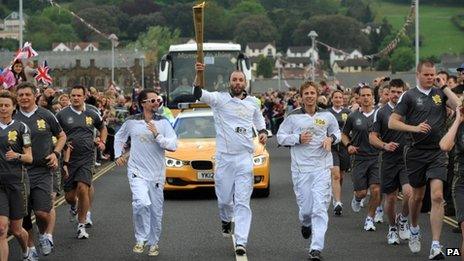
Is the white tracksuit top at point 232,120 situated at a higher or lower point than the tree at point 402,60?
higher

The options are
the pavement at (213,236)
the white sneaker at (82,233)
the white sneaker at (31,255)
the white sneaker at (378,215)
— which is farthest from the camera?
the white sneaker at (378,215)

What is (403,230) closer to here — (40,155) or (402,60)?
(40,155)

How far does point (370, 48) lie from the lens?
19062 cm

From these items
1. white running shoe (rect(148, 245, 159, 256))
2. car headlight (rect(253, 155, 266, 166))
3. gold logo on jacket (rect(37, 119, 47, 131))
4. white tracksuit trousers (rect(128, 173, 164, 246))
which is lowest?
car headlight (rect(253, 155, 266, 166))

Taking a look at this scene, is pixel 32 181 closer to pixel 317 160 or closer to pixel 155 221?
pixel 155 221

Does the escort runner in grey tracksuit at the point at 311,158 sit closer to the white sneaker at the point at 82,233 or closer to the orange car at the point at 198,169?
the white sneaker at the point at 82,233

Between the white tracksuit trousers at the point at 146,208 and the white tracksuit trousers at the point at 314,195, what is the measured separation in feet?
5.24

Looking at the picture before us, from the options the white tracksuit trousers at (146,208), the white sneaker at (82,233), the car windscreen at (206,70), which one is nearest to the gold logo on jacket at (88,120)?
the white sneaker at (82,233)

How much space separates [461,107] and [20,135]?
4.44m

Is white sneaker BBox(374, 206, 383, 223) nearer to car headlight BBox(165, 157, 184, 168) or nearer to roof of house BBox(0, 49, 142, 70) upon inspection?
car headlight BBox(165, 157, 184, 168)

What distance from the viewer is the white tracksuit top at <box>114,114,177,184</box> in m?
13.6

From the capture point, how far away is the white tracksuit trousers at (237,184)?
13.6 metres

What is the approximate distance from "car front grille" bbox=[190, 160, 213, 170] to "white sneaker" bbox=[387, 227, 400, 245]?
20.7 feet

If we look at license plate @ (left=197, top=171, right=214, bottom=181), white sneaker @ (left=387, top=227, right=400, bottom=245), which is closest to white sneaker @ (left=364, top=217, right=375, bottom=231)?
white sneaker @ (left=387, top=227, right=400, bottom=245)
